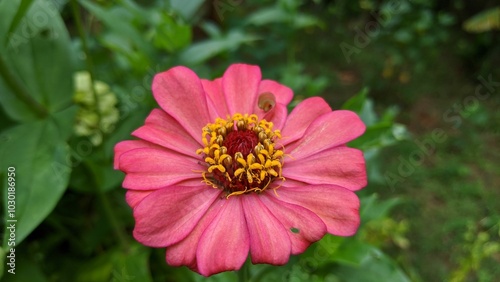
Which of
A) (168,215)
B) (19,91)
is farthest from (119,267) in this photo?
(168,215)

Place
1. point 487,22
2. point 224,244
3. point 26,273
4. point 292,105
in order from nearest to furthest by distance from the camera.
→ point 224,244, point 292,105, point 26,273, point 487,22

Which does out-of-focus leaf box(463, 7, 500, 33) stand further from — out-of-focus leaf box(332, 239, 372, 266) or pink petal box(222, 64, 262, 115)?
pink petal box(222, 64, 262, 115)

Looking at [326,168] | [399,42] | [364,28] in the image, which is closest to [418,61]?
[399,42]

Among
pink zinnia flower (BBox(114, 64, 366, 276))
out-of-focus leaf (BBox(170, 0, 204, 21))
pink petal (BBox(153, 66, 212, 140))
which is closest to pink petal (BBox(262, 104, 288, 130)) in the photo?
pink zinnia flower (BBox(114, 64, 366, 276))

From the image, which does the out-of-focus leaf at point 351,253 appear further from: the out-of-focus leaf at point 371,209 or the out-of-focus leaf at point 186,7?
the out-of-focus leaf at point 186,7

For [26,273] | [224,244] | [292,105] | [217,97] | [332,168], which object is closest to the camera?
[224,244]

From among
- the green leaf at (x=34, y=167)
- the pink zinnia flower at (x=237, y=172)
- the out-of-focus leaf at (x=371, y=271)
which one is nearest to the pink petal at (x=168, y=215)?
the pink zinnia flower at (x=237, y=172)

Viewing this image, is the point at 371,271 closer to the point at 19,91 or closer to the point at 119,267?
the point at 119,267

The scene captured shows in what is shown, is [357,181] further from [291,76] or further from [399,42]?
[399,42]

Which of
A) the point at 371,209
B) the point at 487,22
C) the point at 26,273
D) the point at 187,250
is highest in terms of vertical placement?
the point at 187,250
